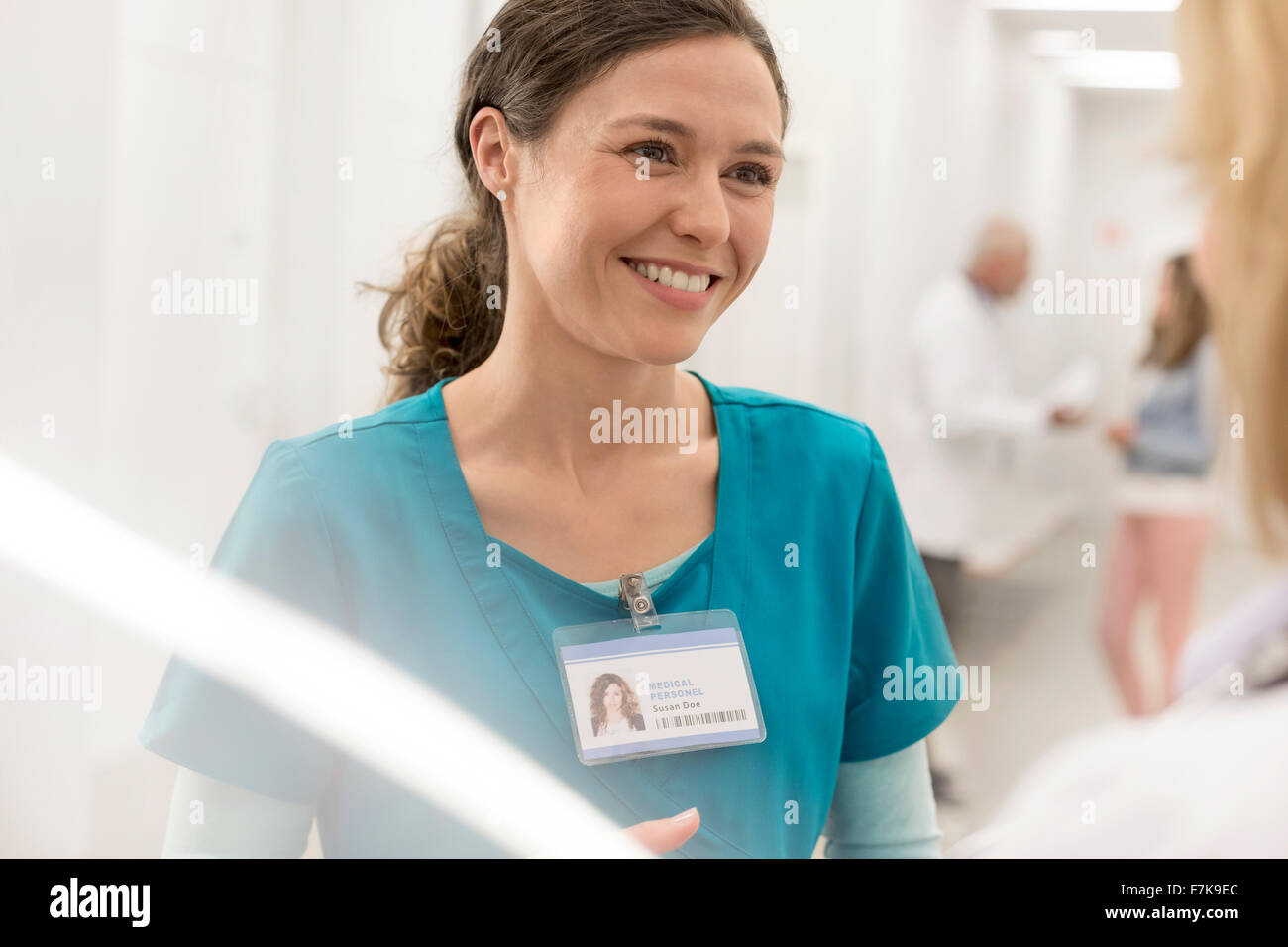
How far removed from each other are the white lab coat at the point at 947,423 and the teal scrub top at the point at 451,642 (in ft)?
5.13

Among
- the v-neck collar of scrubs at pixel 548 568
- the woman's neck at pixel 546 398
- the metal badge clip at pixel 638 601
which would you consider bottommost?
the metal badge clip at pixel 638 601

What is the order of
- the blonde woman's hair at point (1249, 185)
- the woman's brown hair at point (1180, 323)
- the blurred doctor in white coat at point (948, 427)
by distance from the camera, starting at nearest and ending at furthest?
the blonde woman's hair at point (1249, 185), the woman's brown hair at point (1180, 323), the blurred doctor in white coat at point (948, 427)

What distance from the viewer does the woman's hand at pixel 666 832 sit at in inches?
30.1

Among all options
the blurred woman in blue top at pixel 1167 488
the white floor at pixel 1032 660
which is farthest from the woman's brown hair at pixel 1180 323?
the white floor at pixel 1032 660

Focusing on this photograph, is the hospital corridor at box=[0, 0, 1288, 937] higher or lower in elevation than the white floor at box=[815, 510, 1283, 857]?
higher

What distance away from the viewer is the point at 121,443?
53.6 inches

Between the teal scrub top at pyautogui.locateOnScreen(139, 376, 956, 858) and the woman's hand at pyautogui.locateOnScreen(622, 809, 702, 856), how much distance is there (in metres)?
0.02

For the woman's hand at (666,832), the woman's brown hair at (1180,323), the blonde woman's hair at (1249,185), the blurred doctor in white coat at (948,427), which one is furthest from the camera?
the blurred doctor in white coat at (948,427)

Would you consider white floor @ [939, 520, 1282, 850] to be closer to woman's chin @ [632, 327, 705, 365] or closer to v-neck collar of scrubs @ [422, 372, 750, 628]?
v-neck collar of scrubs @ [422, 372, 750, 628]

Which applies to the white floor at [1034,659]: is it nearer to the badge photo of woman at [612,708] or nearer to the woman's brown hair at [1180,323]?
the woman's brown hair at [1180,323]

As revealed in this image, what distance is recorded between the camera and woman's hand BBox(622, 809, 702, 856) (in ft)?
2.51

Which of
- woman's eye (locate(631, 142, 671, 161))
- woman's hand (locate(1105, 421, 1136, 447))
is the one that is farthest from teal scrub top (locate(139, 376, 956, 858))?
woman's hand (locate(1105, 421, 1136, 447))

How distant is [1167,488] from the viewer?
230cm

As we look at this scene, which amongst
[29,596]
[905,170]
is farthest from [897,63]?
[29,596]
